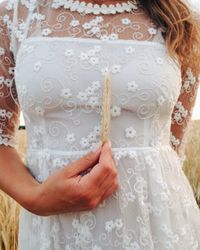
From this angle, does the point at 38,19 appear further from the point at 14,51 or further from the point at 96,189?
the point at 96,189

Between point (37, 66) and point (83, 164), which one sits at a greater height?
point (37, 66)

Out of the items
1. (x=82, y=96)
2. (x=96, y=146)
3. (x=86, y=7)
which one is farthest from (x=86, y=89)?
(x=86, y=7)

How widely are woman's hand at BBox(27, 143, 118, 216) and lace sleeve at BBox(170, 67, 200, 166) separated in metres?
0.40

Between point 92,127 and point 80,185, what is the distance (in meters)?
0.15

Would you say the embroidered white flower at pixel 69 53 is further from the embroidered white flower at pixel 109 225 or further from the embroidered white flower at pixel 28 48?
the embroidered white flower at pixel 109 225

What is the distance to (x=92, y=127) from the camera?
139 centimetres

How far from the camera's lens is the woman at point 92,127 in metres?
1.36

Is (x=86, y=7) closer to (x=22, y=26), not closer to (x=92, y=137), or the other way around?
(x=22, y=26)

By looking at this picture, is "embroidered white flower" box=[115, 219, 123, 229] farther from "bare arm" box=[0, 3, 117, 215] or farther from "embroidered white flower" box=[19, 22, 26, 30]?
"embroidered white flower" box=[19, 22, 26, 30]

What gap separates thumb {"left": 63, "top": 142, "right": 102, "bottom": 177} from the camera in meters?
1.31

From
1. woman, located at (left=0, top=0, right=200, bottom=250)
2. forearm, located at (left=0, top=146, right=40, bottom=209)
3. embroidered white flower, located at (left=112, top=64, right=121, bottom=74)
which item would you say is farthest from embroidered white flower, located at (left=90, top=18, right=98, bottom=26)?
forearm, located at (left=0, top=146, right=40, bottom=209)

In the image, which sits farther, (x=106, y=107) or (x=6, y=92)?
(x=6, y=92)

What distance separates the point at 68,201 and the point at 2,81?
1.08 ft

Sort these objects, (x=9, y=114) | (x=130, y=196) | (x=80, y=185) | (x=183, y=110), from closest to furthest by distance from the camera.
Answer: (x=80, y=185), (x=130, y=196), (x=9, y=114), (x=183, y=110)
